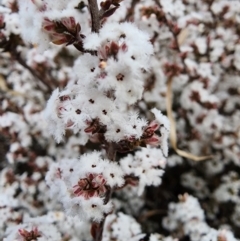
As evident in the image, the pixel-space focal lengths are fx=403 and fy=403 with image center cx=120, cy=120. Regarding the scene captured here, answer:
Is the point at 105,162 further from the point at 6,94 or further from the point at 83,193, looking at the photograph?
the point at 6,94

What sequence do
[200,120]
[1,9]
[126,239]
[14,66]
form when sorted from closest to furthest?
[126,239]
[1,9]
[200,120]
[14,66]

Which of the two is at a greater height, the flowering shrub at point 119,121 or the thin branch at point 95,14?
the thin branch at point 95,14

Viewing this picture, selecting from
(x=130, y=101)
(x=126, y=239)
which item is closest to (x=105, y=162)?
(x=130, y=101)

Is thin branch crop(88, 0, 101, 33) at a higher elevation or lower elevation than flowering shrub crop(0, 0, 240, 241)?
higher

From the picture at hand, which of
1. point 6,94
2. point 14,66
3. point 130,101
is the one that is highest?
point 130,101

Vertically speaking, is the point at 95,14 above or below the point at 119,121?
above

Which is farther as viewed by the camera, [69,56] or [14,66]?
[69,56]

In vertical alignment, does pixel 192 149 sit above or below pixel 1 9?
below

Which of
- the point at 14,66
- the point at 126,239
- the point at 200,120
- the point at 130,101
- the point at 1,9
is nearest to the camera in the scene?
the point at 130,101
